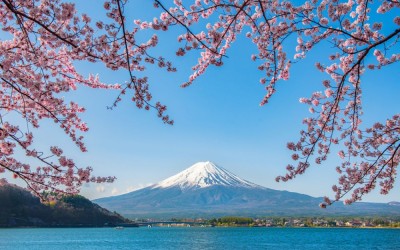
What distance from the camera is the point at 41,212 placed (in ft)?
238

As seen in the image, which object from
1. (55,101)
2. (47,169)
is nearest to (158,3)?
(55,101)

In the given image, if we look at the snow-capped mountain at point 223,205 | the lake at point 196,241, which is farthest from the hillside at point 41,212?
the snow-capped mountain at point 223,205

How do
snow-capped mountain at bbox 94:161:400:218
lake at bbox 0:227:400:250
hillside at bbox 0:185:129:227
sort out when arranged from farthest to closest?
snow-capped mountain at bbox 94:161:400:218
hillside at bbox 0:185:129:227
lake at bbox 0:227:400:250

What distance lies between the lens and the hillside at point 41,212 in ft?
221

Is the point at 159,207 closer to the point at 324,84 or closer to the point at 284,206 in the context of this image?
the point at 284,206

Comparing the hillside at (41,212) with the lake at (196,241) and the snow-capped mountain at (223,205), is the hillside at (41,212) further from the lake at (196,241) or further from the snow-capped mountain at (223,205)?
the snow-capped mountain at (223,205)

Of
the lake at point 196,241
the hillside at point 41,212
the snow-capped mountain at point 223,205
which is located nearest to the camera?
the lake at point 196,241

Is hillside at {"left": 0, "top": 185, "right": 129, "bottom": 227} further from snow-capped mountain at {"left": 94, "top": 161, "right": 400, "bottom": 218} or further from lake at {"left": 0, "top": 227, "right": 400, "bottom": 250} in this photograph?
snow-capped mountain at {"left": 94, "top": 161, "right": 400, "bottom": 218}

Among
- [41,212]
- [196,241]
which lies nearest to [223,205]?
[41,212]

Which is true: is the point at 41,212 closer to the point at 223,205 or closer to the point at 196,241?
the point at 196,241

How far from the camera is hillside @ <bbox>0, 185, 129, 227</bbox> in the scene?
221ft

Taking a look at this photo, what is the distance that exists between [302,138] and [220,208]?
17568 cm

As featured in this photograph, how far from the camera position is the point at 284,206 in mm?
171625

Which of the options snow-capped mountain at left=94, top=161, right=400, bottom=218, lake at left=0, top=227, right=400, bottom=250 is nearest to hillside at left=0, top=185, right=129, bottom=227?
lake at left=0, top=227, right=400, bottom=250
